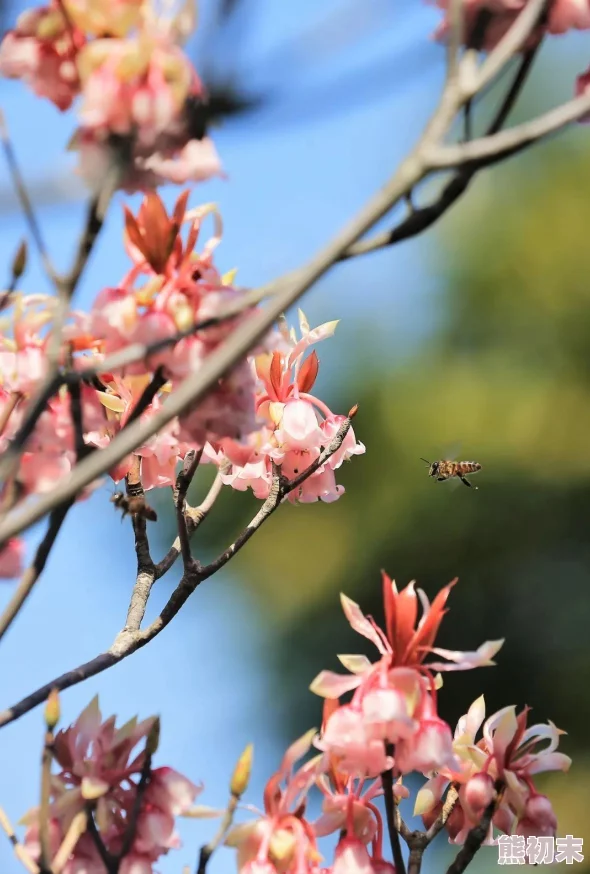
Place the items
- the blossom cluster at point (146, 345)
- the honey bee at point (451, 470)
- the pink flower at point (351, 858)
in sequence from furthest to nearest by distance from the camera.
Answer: the honey bee at point (451, 470), the pink flower at point (351, 858), the blossom cluster at point (146, 345)

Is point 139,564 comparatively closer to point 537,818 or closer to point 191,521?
point 191,521

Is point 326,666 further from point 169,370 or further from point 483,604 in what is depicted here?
point 169,370

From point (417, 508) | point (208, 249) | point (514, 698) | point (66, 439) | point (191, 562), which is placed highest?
point (208, 249)

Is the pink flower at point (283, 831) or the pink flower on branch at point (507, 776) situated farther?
the pink flower on branch at point (507, 776)

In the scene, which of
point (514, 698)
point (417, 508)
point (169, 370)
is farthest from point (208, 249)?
point (417, 508)

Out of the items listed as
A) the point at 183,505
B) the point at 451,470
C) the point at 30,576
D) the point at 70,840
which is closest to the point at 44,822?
the point at 70,840

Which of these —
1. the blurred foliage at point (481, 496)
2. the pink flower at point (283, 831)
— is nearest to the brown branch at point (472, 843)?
the pink flower at point (283, 831)

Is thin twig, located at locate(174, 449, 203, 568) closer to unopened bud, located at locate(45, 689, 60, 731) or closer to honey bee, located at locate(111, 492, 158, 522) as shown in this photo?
honey bee, located at locate(111, 492, 158, 522)

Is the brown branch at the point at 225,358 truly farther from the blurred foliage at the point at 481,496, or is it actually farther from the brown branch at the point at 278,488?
A: the blurred foliage at the point at 481,496
